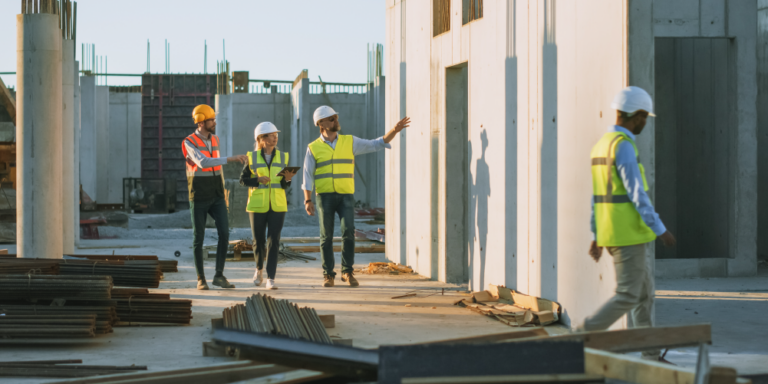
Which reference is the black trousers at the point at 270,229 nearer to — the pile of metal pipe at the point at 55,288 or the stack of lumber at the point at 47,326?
the pile of metal pipe at the point at 55,288

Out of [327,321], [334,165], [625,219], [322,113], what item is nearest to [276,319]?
[327,321]

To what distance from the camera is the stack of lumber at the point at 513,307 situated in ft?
20.9

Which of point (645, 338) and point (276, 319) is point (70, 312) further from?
point (645, 338)

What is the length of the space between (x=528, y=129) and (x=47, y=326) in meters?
4.32

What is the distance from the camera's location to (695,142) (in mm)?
11148

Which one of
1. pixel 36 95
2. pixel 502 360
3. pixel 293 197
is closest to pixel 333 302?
pixel 502 360

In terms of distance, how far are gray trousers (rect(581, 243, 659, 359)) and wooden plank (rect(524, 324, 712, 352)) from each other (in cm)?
40

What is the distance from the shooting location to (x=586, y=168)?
19.0ft

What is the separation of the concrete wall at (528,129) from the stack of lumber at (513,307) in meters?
0.12

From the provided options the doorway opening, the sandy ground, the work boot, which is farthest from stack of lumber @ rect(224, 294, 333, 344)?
the doorway opening

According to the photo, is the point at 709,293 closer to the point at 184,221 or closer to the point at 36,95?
the point at 36,95

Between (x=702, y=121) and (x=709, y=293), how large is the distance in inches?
133

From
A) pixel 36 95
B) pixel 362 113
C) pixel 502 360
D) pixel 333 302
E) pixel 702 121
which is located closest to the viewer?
pixel 502 360

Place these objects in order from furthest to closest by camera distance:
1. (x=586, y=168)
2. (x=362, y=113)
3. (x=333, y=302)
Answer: (x=362, y=113) < (x=333, y=302) < (x=586, y=168)
